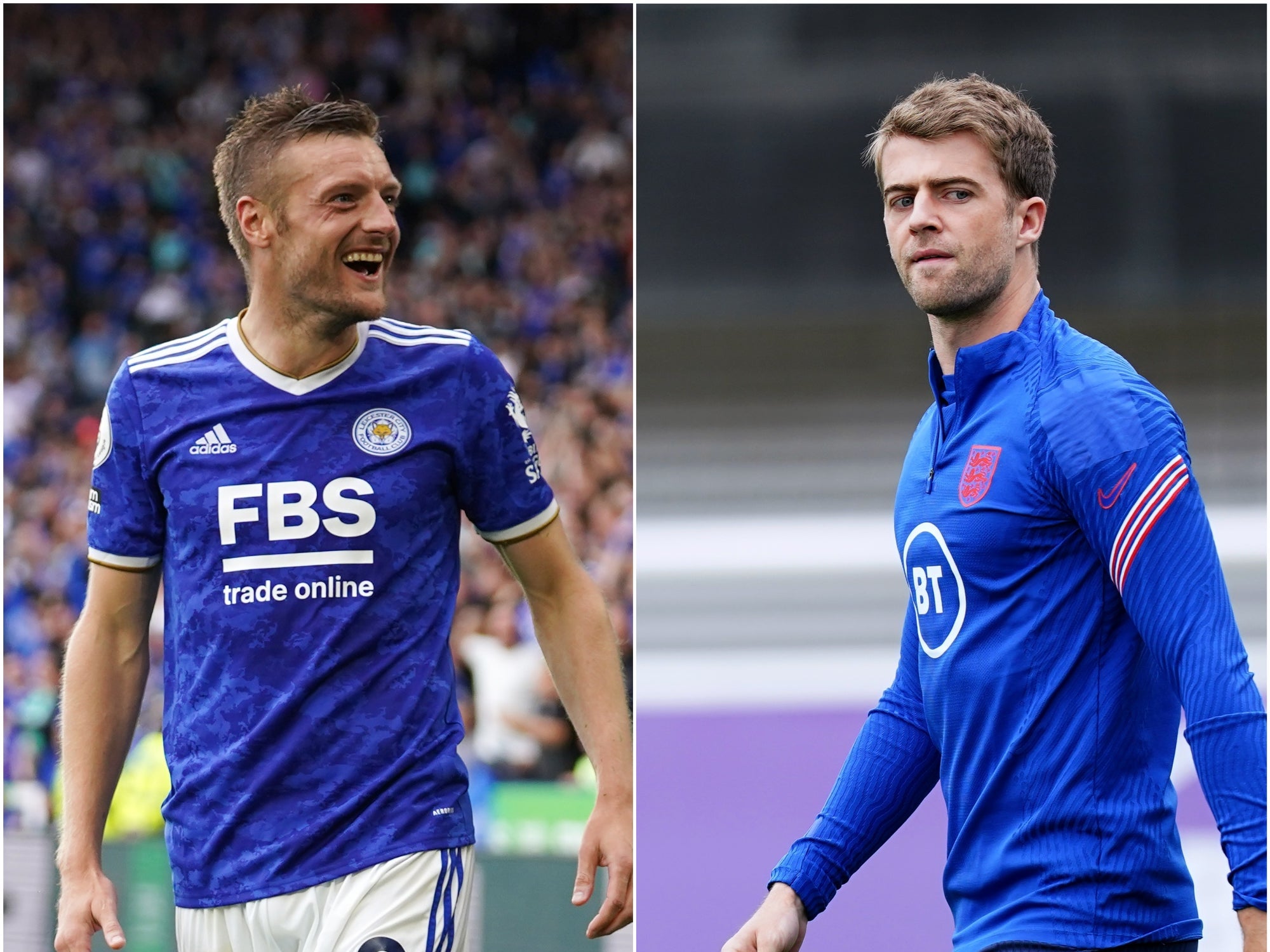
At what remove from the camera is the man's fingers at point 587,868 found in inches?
104

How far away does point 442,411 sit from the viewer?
278 cm

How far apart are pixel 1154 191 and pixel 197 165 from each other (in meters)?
9.71

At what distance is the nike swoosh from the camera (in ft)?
6.47

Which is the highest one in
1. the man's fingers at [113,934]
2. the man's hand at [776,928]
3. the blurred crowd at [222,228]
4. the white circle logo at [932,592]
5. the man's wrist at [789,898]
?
the blurred crowd at [222,228]

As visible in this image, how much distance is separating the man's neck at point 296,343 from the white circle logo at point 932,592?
1.14 metres

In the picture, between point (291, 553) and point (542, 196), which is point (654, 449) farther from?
point (542, 196)

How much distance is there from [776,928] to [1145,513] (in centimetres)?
86

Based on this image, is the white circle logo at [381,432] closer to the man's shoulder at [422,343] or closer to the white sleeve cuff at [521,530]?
the man's shoulder at [422,343]

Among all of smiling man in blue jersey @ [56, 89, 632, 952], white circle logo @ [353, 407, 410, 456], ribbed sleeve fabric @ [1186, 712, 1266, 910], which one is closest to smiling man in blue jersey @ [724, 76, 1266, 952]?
ribbed sleeve fabric @ [1186, 712, 1266, 910]

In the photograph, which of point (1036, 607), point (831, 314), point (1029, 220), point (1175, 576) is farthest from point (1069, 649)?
point (831, 314)

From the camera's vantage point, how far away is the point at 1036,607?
2.08m

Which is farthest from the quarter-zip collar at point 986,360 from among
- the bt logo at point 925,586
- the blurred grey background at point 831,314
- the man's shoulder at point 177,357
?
the blurred grey background at point 831,314

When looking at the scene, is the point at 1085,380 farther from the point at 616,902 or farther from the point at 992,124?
the point at 616,902

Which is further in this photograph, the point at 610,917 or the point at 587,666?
the point at 587,666
